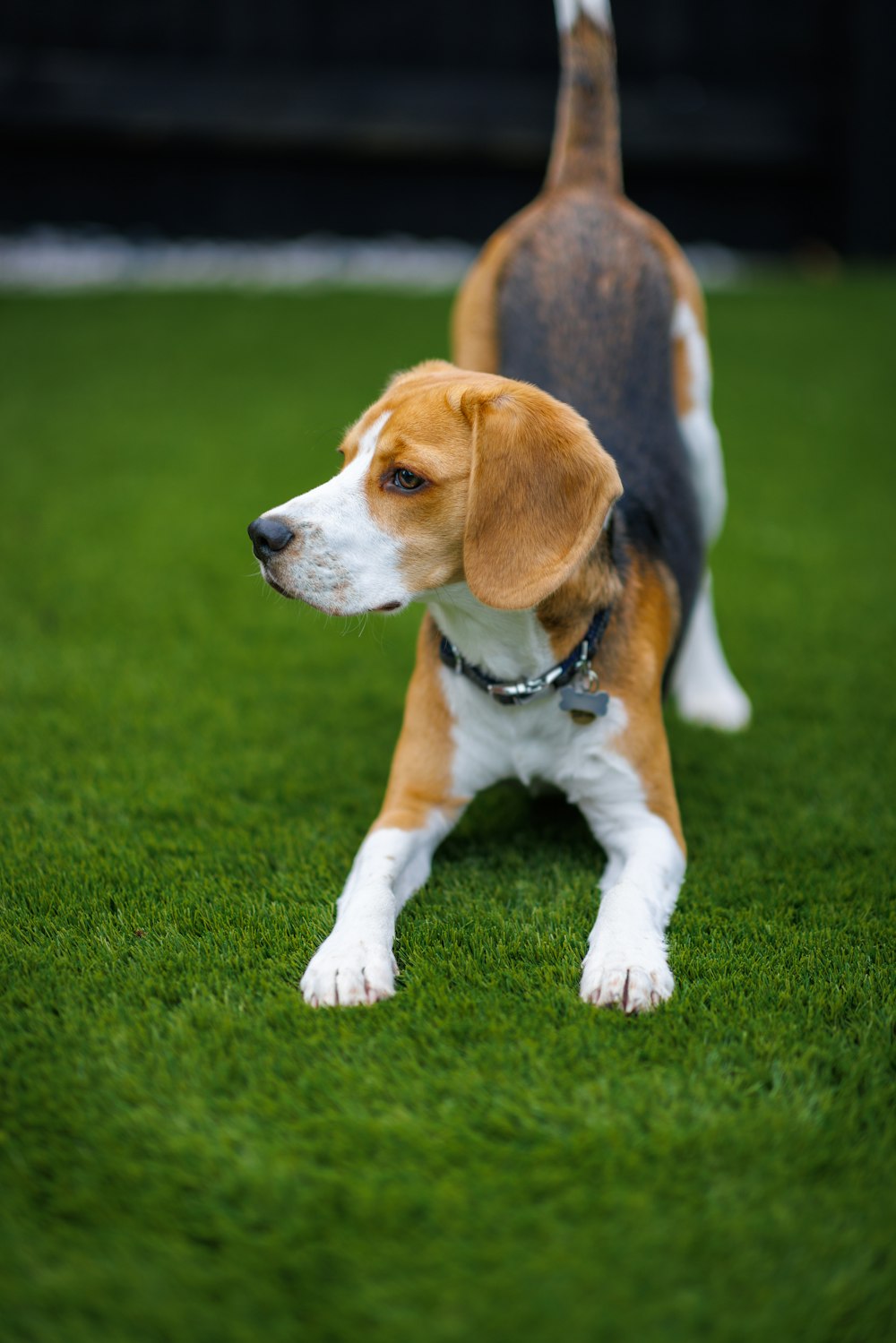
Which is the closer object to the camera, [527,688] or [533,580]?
[533,580]

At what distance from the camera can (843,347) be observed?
10.1m

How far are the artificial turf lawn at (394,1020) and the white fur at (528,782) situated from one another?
0.09 meters

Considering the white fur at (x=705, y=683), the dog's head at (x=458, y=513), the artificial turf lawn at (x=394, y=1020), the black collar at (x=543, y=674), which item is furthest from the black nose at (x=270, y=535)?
the white fur at (x=705, y=683)

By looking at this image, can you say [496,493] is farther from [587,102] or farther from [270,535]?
[587,102]

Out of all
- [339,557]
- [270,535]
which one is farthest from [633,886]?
[270,535]

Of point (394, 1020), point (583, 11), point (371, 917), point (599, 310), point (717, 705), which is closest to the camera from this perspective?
point (394, 1020)

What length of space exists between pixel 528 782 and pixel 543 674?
0.33m

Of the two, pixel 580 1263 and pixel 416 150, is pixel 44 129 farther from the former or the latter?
pixel 580 1263

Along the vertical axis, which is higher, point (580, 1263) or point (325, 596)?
point (325, 596)

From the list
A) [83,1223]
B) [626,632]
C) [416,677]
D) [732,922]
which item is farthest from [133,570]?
[83,1223]

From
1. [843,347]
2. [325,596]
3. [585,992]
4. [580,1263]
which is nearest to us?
[580,1263]

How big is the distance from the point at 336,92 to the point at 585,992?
38.2ft

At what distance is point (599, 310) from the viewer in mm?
4309

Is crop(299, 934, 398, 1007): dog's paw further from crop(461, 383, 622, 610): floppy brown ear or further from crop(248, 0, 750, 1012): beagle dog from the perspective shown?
crop(461, 383, 622, 610): floppy brown ear
